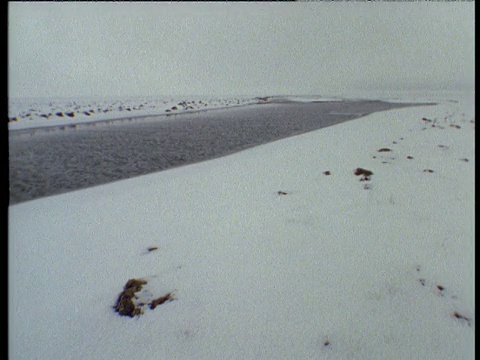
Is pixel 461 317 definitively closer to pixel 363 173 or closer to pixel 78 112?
pixel 363 173

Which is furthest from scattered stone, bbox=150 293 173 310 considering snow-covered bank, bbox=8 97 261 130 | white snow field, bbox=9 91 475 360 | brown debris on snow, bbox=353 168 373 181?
brown debris on snow, bbox=353 168 373 181

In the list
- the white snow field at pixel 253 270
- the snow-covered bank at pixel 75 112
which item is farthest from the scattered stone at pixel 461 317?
the snow-covered bank at pixel 75 112

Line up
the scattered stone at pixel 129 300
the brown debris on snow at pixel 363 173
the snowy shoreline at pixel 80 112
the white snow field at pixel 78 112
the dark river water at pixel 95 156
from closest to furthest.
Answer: the scattered stone at pixel 129 300, the brown debris on snow at pixel 363 173, the dark river water at pixel 95 156, the snowy shoreline at pixel 80 112, the white snow field at pixel 78 112

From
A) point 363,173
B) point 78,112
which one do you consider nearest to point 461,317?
point 363,173

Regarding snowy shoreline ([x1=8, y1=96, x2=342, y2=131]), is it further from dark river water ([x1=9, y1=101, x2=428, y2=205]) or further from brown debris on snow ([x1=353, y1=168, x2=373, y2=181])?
brown debris on snow ([x1=353, y1=168, x2=373, y2=181])

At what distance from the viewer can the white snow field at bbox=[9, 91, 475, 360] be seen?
6.05 feet

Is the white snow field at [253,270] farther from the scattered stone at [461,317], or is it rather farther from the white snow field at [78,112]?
the white snow field at [78,112]

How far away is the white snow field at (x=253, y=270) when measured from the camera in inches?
72.6

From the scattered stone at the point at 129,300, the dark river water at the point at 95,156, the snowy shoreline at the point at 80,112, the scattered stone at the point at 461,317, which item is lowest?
the scattered stone at the point at 129,300

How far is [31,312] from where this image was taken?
2.19 meters

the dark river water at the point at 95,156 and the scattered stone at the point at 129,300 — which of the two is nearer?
the scattered stone at the point at 129,300

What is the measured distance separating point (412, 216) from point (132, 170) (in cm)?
614
